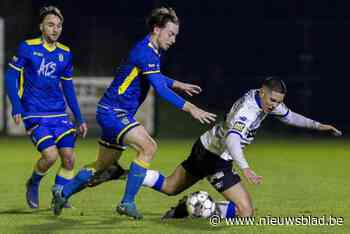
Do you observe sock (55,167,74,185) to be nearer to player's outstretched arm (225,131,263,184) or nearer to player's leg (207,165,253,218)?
player's leg (207,165,253,218)

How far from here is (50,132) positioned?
10.8 m

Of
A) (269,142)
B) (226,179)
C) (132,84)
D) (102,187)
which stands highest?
(132,84)

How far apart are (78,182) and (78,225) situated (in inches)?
22.8

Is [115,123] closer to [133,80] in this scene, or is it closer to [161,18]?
[133,80]

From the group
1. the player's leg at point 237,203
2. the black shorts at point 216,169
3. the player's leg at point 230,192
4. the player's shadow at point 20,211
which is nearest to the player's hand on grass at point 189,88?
the black shorts at point 216,169

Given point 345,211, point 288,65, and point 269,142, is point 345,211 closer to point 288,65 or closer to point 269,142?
point 269,142

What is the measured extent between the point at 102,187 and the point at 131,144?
3.35 metres

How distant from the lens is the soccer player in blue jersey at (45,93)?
10.7 meters

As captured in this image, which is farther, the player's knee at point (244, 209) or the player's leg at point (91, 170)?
the player's leg at point (91, 170)

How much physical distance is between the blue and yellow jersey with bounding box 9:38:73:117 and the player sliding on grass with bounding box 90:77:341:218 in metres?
0.88

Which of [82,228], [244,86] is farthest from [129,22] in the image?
[82,228]

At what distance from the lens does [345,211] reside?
1089 cm

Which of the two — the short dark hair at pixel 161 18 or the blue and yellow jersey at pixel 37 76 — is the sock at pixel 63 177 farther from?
the short dark hair at pixel 161 18

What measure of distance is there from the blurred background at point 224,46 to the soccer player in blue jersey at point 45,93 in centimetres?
1206
